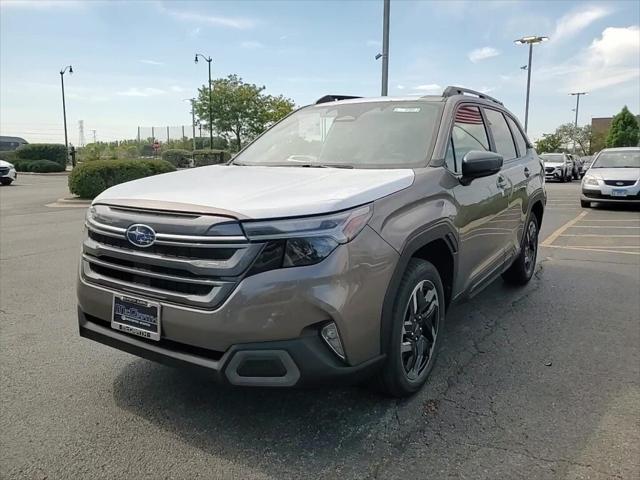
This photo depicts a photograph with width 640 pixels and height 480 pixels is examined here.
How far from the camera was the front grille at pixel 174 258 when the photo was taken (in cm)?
231

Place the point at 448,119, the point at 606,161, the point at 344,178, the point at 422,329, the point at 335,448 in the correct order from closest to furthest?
1. the point at 335,448
2. the point at 344,178
3. the point at 422,329
4. the point at 448,119
5. the point at 606,161

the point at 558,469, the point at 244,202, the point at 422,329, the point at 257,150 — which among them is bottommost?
the point at 558,469

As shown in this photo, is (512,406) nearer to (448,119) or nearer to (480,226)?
(480,226)

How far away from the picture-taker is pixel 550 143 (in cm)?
6675

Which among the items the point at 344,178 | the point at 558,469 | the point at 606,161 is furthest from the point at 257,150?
the point at 606,161

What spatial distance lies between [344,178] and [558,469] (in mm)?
1787

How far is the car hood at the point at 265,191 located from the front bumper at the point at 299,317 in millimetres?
240

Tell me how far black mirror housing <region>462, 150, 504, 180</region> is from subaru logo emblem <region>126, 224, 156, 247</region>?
77.4 inches

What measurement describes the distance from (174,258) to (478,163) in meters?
1.98

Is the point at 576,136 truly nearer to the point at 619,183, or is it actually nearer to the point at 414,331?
the point at 619,183

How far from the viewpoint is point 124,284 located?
2.64m

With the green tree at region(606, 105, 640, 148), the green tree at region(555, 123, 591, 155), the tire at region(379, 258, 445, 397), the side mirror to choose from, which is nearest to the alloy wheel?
the tire at region(379, 258, 445, 397)

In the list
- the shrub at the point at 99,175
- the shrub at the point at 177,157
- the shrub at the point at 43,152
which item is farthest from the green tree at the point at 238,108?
the shrub at the point at 99,175

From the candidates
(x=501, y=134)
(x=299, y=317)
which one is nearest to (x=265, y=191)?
(x=299, y=317)
